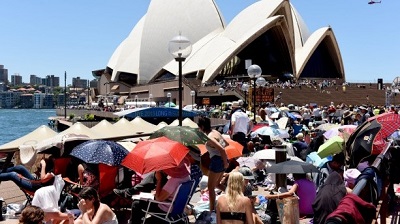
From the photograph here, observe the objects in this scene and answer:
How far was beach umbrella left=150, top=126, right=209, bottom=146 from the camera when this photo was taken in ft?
20.2

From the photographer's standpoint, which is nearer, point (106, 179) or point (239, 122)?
point (106, 179)

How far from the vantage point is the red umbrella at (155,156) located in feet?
16.9

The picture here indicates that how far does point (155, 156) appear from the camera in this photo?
17.2 ft

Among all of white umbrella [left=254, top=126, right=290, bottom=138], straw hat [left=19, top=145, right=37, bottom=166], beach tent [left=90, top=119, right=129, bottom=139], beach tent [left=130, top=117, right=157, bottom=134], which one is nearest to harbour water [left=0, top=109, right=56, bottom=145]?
beach tent [left=130, top=117, right=157, bottom=134]

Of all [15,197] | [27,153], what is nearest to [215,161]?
[27,153]

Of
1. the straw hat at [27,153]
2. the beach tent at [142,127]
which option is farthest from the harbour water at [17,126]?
the straw hat at [27,153]

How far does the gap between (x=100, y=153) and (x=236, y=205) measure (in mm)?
2735

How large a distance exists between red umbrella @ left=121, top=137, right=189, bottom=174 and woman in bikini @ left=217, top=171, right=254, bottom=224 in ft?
3.95

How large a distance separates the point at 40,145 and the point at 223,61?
121 feet

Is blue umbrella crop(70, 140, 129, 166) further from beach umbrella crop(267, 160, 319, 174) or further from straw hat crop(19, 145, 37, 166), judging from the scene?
beach umbrella crop(267, 160, 319, 174)

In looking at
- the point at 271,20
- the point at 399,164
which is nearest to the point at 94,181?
the point at 399,164

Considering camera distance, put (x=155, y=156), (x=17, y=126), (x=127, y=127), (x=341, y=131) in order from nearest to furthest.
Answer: (x=155, y=156)
(x=341, y=131)
(x=127, y=127)
(x=17, y=126)

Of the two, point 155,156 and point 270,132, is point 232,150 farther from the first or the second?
point 270,132

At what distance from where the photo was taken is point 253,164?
8.49m
